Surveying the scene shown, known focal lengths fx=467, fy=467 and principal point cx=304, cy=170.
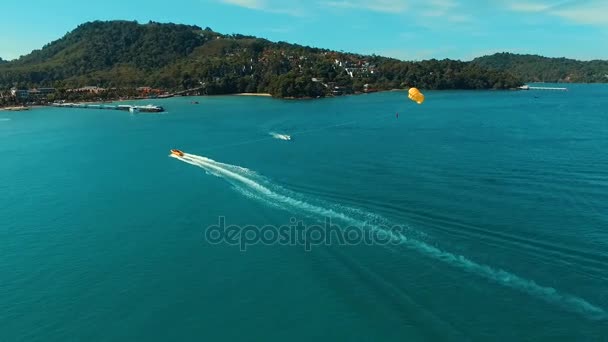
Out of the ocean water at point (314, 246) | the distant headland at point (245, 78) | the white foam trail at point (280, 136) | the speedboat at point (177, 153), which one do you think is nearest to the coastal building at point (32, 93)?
the distant headland at point (245, 78)

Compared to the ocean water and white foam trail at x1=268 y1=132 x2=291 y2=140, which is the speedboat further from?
white foam trail at x1=268 y1=132 x2=291 y2=140

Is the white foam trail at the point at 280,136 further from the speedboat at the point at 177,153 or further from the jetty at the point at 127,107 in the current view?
the jetty at the point at 127,107

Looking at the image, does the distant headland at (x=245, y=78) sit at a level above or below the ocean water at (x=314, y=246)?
above

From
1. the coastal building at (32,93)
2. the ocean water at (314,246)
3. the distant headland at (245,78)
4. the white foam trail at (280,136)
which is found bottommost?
the ocean water at (314,246)

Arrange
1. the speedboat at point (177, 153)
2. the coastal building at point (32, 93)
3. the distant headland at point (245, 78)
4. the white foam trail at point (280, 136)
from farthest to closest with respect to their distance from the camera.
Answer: the distant headland at point (245, 78) < the coastal building at point (32, 93) < the white foam trail at point (280, 136) < the speedboat at point (177, 153)

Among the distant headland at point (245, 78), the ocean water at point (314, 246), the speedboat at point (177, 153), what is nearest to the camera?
the ocean water at point (314, 246)

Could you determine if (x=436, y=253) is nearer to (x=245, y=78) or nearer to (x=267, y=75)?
(x=267, y=75)

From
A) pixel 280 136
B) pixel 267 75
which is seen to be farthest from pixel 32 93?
pixel 280 136
